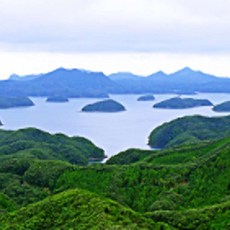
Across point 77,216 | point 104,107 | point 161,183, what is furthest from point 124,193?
point 104,107

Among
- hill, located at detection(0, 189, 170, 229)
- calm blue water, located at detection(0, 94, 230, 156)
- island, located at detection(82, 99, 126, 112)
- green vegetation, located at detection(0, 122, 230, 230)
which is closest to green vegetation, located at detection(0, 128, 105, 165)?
green vegetation, located at detection(0, 122, 230, 230)

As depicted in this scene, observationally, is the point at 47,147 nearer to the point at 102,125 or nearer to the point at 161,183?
the point at 161,183

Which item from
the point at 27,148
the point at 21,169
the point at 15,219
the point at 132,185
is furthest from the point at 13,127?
the point at 15,219

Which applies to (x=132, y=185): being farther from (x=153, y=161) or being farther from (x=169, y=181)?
(x=153, y=161)

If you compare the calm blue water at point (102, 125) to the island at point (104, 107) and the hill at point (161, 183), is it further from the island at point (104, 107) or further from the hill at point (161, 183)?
the hill at point (161, 183)

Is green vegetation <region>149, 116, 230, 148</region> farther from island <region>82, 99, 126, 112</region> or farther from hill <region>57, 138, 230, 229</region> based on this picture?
island <region>82, 99, 126, 112</region>
